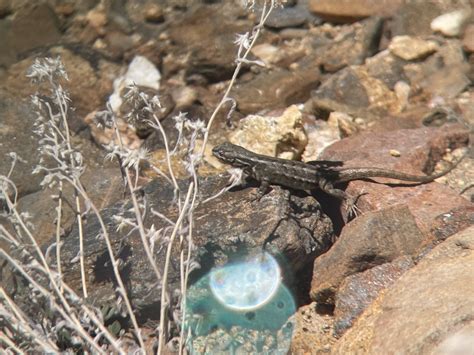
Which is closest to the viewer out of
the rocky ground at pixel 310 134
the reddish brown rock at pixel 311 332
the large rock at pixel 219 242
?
the rocky ground at pixel 310 134

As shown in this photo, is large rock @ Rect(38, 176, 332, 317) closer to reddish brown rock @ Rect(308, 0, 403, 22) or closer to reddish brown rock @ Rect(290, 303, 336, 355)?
reddish brown rock @ Rect(290, 303, 336, 355)

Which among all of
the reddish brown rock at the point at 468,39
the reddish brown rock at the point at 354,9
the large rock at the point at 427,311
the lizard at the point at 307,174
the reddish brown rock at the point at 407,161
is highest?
the large rock at the point at 427,311

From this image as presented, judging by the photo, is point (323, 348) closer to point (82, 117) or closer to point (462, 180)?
point (462, 180)

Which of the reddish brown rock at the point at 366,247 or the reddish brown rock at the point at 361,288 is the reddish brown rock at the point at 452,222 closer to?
the reddish brown rock at the point at 366,247

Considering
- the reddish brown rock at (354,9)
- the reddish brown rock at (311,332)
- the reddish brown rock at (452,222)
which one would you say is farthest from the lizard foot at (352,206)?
the reddish brown rock at (354,9)

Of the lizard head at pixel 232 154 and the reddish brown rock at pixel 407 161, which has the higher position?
the lizard head at pixel 232 154

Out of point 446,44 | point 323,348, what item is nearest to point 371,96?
point 446,44

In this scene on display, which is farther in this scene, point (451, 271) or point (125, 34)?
point (125, 34)
